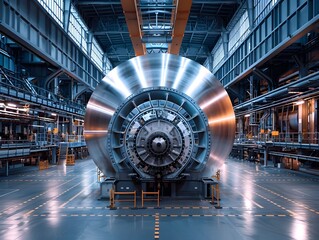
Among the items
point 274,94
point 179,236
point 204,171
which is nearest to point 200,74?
point 204,171

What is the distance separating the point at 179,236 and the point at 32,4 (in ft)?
70.2

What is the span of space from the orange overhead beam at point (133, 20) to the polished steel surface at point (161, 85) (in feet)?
33.3

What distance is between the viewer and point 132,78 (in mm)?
11562

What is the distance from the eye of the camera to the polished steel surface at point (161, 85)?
1139 centimetres

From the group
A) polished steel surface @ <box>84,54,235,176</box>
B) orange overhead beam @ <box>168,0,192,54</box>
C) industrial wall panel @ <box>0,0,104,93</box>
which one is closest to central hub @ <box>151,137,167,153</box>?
polished steel surface @ <box>84,54,235,176</box>

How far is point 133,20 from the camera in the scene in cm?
2217

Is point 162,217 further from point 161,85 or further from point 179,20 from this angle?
→ point 179,20

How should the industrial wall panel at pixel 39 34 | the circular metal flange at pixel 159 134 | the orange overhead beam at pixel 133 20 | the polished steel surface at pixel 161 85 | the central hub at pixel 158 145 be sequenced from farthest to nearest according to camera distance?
the orange overhead beam at pixel 133 20 < the industrial wall panel at pixel 39 34 < the polished steel surface at pixel 161 85 < the circular metal flange at pixel 159 134 < the central hub at pixel 158 145

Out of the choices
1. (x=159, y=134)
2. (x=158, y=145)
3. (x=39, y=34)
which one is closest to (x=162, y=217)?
(x=158, y=145)

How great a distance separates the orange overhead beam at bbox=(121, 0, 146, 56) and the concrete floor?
11.7 meters

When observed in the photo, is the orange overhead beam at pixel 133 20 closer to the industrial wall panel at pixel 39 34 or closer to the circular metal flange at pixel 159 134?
the industrial wall panel at pixel 39 34

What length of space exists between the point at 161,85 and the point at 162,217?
435 cm

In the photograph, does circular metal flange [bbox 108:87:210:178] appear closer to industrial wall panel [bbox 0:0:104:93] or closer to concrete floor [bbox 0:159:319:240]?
concrete floor [bbox 0:159:319:240]

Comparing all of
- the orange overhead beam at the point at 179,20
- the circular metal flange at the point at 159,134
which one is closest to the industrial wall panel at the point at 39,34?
the orange overhead beam at the point at 179,20
